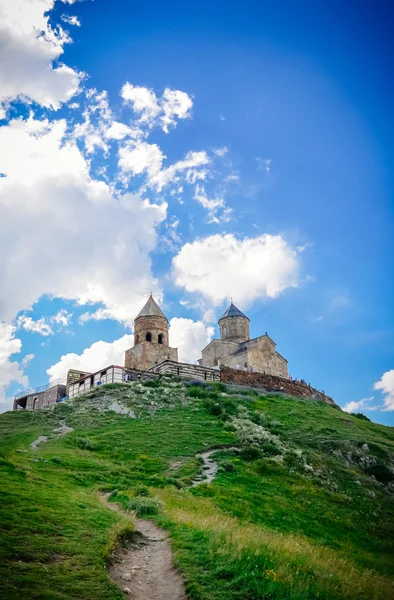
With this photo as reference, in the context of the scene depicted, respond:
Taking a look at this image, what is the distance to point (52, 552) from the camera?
27.0 ft

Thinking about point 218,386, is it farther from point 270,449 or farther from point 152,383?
point 270,449

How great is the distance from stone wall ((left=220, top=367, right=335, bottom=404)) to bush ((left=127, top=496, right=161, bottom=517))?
Result: 2750 cm

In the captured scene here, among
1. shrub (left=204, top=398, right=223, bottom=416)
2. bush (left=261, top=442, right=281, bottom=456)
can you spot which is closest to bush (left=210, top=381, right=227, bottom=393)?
shrub (left=204, top=398, right=223, bottom=416)

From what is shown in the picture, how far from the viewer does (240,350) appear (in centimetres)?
5306

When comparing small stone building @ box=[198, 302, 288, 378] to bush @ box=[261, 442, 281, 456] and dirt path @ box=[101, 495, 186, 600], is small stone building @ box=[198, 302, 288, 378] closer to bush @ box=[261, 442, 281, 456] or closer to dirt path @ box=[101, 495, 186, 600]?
bush @ box=[261, 442, 281, 456]

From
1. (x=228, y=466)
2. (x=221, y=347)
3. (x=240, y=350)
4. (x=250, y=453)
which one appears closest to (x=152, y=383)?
(x=250, y=453)

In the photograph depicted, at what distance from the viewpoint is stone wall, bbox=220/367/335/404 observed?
41.7m

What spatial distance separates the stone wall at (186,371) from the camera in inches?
1545

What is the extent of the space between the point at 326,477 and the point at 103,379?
20.0m

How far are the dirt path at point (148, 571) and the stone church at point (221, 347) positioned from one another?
34119 millimetres

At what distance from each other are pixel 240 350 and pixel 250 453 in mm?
29652

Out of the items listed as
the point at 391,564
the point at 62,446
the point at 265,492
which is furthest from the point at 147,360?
the point at 391,564

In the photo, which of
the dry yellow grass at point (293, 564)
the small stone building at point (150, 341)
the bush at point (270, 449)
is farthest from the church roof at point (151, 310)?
the dry yellow grass at point (293, 564)

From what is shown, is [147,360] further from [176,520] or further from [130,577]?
[130,577]
